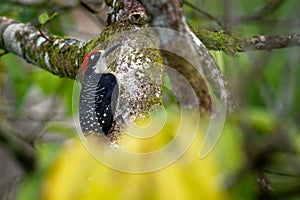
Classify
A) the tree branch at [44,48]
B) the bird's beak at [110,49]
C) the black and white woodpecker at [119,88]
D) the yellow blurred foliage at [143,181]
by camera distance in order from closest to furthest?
the yellow blurred foliage at [143,181], the black and white woodpecker at [119,88], the bird's beak at [110,49], the tree branch at [44,48]

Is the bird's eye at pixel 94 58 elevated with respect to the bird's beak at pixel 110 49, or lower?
lower

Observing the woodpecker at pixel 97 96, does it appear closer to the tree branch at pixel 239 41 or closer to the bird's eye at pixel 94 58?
the bird's eye at pixel 94 58

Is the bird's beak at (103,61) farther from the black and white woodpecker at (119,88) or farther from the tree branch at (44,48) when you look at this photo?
the tree branch at (44,48)

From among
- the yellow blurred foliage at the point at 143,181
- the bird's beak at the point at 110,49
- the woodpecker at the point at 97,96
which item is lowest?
the woodpecker at the point at 97,96

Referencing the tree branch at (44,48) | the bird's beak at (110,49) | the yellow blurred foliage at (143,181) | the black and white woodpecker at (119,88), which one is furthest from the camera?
the tree branch at (44,48)

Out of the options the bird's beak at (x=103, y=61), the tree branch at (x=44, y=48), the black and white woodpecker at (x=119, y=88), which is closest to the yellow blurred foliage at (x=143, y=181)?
the black and white woodpecker at (x=119, y=88)

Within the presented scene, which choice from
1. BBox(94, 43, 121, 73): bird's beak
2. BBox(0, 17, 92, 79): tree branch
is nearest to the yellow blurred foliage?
BBox(94, 43, 121, 73): bird's beak

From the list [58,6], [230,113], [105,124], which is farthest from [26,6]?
[230,113]

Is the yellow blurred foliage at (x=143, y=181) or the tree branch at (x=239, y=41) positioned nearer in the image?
the yellow blurred foliage at (x=143, y=181)

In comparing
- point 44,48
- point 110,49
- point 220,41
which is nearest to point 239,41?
point 220,41
